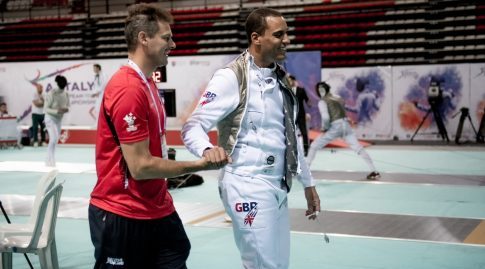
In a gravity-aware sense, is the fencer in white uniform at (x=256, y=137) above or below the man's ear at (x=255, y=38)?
below

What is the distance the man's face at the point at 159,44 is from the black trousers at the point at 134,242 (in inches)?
26.5

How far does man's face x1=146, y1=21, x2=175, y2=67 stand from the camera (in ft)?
8.50

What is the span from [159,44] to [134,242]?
0.83 meters

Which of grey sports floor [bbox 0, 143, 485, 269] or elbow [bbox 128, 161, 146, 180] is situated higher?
elbow [bbox 128, 161, 146, 180]

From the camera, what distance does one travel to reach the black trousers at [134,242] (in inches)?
102

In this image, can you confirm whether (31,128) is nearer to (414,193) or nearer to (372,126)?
(372,126)

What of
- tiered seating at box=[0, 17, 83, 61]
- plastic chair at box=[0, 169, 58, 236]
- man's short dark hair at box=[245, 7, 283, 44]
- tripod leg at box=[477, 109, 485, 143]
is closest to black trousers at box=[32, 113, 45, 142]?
tiered seating at box=[0, 17, 83, 61]

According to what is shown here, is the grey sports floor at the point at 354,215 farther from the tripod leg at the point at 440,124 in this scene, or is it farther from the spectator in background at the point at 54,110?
the tripod leg at the point at 440,124

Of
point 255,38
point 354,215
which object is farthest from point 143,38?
point 354,215

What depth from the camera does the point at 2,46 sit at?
22.3 meters

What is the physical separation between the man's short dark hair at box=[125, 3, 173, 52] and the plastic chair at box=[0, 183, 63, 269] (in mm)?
1590

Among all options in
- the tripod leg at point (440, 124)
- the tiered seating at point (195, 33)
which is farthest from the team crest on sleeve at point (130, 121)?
the tiered seating at point (195, 33)

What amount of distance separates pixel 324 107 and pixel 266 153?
6.88 meters

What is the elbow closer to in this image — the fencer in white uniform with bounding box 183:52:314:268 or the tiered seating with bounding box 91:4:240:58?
the fencer in white uniform with bounding box 183:52:314:268
